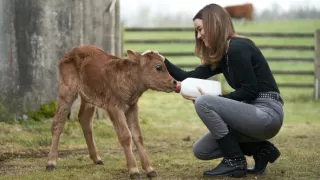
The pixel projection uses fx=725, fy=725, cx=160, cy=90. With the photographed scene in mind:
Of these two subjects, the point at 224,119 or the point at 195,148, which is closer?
the point at 224,119

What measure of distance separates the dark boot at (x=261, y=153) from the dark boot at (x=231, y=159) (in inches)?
11.7

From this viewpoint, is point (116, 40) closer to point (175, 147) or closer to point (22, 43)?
point (22, 43)

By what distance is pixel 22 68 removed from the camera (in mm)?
10148

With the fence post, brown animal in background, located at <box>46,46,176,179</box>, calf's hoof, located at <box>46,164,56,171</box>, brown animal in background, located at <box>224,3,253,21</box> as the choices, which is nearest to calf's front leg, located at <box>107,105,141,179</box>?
brown animal in background, located at <box>46,46,176,179</box>

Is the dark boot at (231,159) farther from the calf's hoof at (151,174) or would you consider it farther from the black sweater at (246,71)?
the calf's hoof at (151,174)

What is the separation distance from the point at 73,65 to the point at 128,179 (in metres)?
1.52

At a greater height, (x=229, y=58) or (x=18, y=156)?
(x=229, y=58)

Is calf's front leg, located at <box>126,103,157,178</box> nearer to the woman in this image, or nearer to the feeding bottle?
the feeding bottle

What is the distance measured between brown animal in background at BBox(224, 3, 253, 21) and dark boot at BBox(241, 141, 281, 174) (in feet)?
102

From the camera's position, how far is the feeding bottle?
6.61 m

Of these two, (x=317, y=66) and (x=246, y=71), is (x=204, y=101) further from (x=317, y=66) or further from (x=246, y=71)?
(x=317, y=66)

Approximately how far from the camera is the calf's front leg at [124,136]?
6.71 meters

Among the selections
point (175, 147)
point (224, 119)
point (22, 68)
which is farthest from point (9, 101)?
point (224, 119)

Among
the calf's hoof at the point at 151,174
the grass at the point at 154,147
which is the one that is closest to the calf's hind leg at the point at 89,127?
the grass at the point at 154,147
